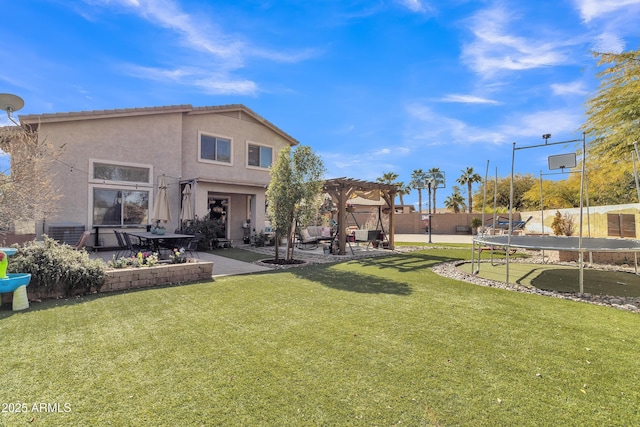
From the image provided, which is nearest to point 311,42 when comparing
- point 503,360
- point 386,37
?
point 386,37

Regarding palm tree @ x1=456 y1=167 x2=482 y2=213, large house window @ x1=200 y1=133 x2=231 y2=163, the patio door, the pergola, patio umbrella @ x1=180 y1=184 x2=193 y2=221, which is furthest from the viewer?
palm tree @ x1=456 y1=167 x2=482 y2=213

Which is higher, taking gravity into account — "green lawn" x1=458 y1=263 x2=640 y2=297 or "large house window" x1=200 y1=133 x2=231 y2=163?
"large house window" x1=200 y1=133 x2=231 y2=163

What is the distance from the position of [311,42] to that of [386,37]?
2.54 m

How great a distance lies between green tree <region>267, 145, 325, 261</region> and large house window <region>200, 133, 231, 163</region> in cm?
668

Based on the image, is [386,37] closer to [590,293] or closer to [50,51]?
[590,293]

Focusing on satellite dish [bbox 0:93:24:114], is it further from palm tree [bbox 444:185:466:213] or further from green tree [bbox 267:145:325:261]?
palm tree [bbox 444:185:466:213]

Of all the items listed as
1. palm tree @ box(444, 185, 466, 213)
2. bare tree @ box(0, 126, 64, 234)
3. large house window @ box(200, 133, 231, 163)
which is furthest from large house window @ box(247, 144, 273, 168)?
palm tree @ box(444, 185, 466, 213)

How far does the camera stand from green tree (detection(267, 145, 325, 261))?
9000mm

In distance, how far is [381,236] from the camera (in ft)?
44.4

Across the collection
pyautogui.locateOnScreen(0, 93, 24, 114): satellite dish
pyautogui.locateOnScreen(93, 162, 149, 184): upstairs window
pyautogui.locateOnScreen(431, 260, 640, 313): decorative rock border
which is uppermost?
pyautogui.locateOnScreen(0, 93, 24, 114): satellite dish

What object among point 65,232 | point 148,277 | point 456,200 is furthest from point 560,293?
point 456,200

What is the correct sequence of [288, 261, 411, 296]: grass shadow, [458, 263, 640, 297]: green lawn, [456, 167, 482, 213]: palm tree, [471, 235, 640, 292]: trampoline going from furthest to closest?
[456, 167, 482, 213]: palm tree, [458, 263, 640, 297]: green lawn, [288, 261, 411, 296]: grass shadow, [471, 235, 640, 292]: trampoline

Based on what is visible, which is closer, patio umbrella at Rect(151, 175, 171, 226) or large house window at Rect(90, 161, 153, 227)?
patio umbrella at Rect(151, 175, 171, 226)

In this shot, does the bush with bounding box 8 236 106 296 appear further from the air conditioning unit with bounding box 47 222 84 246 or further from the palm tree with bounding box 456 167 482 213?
the palm tree with bounding box 456 167 482 213
